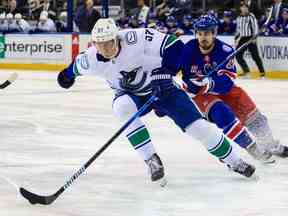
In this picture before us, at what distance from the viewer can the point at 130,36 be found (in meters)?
4.74

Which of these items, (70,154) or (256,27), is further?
(256,27)

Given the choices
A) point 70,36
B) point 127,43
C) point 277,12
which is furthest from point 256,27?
point 127,43

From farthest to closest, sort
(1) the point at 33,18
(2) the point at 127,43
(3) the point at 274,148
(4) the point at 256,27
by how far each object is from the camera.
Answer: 1. (1) the point at 33,18
2. (4) the point at 256,27
3. (3) the point at 274,148
4. (2) the point at 127,43

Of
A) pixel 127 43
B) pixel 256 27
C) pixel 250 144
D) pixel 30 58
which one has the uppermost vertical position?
pixel 127 43

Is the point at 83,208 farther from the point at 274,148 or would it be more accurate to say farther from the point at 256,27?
the point at 256,27

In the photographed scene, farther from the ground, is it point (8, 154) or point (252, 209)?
point (252, 209)

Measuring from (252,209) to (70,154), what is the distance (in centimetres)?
225

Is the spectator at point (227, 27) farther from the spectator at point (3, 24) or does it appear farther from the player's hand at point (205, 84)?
the player's hand at point (205, 84)

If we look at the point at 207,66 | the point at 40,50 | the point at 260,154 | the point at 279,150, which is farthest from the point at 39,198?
the point at 40,50

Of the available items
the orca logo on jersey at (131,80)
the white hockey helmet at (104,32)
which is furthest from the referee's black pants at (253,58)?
the white hockey helmet at (104,32)

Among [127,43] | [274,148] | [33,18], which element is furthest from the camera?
[33,18]

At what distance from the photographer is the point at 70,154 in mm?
6164

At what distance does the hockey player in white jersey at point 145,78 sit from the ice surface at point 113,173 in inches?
10.5

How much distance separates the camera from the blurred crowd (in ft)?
46.0
